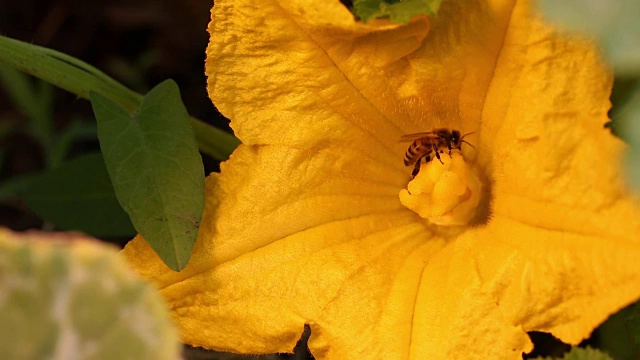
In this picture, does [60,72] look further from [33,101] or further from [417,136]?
[33,101]

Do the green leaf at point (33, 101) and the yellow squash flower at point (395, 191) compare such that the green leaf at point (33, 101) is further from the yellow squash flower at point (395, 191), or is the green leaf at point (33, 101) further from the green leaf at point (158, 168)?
the yellow squash flower at point (395, 191)

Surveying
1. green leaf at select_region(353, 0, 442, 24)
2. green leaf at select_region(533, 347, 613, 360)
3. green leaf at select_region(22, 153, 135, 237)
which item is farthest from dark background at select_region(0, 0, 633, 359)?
green leaf at select_region(533, 347, 613, 360)

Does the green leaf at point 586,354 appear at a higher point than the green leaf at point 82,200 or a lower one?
higher

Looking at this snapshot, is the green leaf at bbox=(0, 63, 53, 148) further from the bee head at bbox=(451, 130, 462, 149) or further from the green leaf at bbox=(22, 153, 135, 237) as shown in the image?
the bee head at bbox=(451, 130, 462, 149)

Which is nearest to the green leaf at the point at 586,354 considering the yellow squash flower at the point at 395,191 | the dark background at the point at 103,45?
the yellow squash flower at the point at 395,191

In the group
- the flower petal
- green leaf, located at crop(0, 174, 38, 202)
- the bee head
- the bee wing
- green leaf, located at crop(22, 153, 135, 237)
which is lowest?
green leaf, located at crop(0, 174, 38, 202)

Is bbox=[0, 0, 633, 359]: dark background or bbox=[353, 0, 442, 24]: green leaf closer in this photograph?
bbox=[353, 0, 442, 24]: green leaf

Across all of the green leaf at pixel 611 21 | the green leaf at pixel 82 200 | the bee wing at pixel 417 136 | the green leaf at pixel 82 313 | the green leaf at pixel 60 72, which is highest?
the green leaf at pixel 611 21
